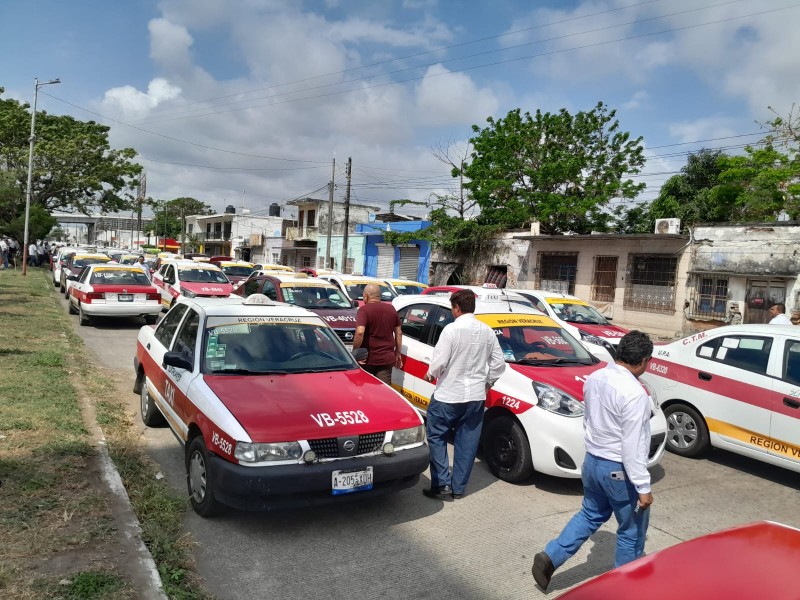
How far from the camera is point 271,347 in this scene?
18.1ft

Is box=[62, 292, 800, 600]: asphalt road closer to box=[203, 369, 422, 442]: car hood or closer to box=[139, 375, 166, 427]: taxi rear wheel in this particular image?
box=[139, 375, 166, 427]: taxi rear wheel

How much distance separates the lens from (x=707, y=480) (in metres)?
6.14

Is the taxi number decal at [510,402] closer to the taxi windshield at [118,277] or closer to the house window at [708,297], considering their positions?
the taxi windshield at [118,277]

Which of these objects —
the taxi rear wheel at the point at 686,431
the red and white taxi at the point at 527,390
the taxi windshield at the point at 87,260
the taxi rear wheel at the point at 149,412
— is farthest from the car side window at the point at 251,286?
the taxi windshield at the point at 87,260

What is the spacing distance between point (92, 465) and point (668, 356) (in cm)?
626

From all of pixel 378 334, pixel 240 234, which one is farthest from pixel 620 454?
pixel 240 234

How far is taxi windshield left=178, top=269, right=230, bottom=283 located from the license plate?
13.1 m

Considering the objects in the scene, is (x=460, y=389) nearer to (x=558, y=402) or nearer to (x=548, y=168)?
(x=558, y=402)

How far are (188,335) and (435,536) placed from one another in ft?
9.90

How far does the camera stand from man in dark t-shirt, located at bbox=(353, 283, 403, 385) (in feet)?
21.6

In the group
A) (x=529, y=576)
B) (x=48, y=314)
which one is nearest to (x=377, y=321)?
(x=529, y=576)

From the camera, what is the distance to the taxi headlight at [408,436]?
456 centimetres

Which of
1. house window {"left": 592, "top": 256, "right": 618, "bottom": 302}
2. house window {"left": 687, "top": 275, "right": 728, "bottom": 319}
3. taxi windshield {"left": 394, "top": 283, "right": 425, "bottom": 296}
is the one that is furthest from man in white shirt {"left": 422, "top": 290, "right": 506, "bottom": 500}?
house window {"left": 592, "top": 256, "right": 618, "bottom": 302}

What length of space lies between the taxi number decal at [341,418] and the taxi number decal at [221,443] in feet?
2.01
